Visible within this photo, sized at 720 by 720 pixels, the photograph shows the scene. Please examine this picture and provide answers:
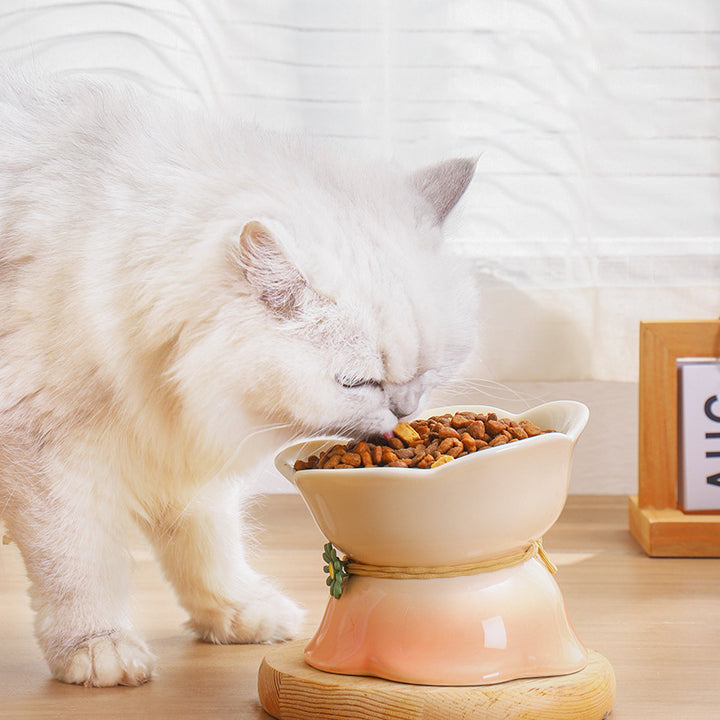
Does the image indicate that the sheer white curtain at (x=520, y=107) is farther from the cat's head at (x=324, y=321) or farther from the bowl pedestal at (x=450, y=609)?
the bowl pedestal at (x=450, y=609)

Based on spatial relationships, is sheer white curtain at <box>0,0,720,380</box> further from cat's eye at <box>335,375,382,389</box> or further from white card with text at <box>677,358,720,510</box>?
cat's eye at <box>335,375,382,389</box>

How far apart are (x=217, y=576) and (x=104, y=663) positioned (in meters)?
0.22

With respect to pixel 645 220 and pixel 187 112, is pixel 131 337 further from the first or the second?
pixel 645 220

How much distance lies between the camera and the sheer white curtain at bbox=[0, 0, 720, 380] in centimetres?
171

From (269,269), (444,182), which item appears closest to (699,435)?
(444,182)

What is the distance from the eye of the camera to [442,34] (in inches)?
67.9

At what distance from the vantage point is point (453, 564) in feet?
2.65

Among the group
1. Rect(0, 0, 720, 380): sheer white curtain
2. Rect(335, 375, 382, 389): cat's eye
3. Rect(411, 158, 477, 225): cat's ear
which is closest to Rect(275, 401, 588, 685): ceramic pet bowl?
Rect(335, 375, 382, 389): cat's eye

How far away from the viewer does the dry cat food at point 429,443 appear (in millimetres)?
824

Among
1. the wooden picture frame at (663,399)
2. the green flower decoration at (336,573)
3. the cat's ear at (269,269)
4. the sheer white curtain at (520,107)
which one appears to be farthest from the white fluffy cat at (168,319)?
the sheer white curtain at (520,107)

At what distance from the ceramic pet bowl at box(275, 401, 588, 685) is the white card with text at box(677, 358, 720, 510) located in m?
0.67

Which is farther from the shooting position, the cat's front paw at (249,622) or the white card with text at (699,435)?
the white card with text at (699,435)

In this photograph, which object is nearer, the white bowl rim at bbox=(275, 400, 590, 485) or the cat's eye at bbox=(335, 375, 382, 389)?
the white bowl rim at bbox=(275, 400, 590, 485)

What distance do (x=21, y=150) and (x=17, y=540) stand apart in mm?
423
